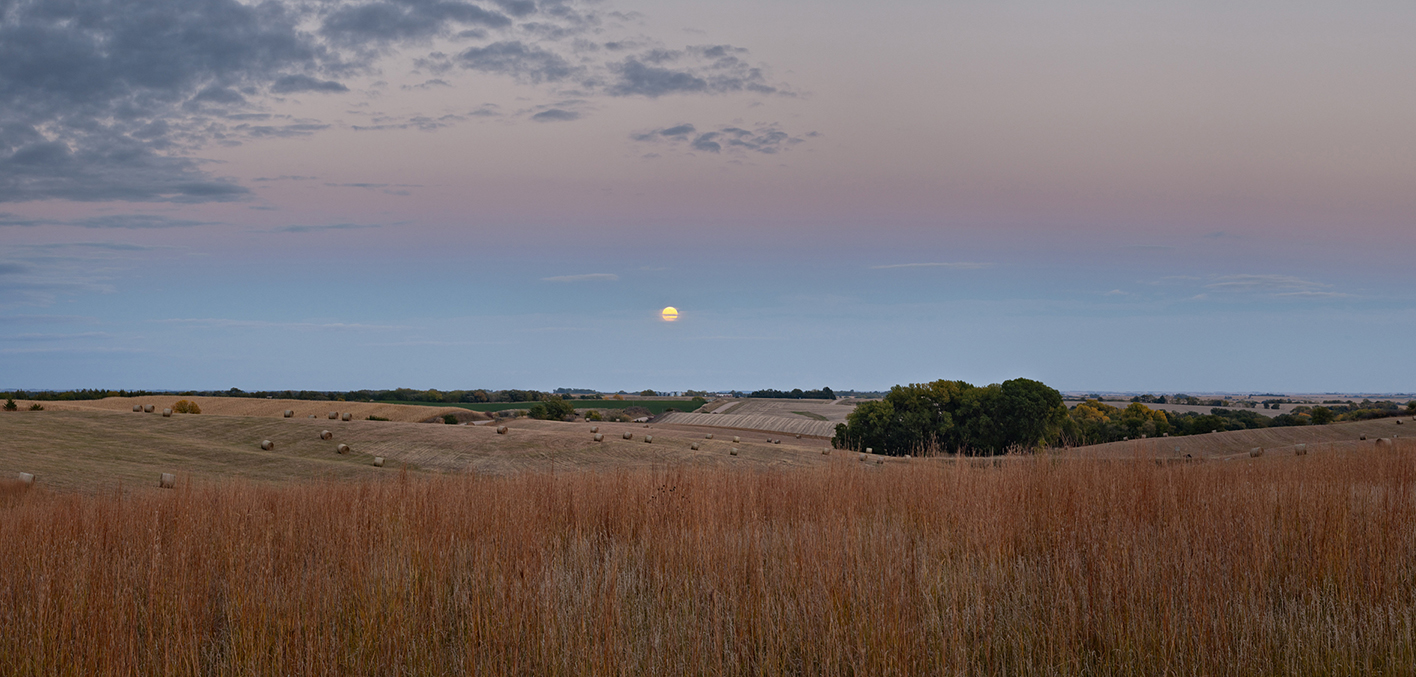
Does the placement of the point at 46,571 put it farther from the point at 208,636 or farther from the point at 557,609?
the point at 557,609

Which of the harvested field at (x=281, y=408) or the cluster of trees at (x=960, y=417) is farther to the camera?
the cluster of trees at (x=960, y=417)

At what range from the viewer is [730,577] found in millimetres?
6066

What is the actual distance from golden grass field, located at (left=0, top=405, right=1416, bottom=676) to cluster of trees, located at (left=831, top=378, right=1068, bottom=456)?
114 ft

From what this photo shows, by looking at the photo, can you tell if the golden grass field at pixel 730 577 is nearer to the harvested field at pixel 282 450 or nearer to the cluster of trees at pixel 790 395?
the harvested field at pixel 282 450

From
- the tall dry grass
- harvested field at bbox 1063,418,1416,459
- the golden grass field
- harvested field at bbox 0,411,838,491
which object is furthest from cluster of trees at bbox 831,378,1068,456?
the tall dry grass

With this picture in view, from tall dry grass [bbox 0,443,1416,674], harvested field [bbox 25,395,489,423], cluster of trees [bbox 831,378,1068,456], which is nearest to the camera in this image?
tall dry grass [bbox 0,443,1416,674]

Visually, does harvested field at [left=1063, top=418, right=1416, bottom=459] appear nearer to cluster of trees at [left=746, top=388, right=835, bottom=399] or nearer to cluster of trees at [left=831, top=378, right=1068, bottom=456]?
cluster of trees at [left=831, top=378, right=1068, bottom=456]

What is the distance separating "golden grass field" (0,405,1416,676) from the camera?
4828 mm

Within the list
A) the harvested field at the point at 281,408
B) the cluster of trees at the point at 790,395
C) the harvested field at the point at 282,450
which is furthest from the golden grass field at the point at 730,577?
the cluster of trees at the point at 790,395

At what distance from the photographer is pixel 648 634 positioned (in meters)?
5.28

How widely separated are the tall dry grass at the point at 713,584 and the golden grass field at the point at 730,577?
4cm

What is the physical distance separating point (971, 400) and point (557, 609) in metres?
46.5

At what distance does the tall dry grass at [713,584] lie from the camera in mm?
4809

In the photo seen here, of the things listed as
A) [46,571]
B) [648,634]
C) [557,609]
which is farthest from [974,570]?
[46,571]
